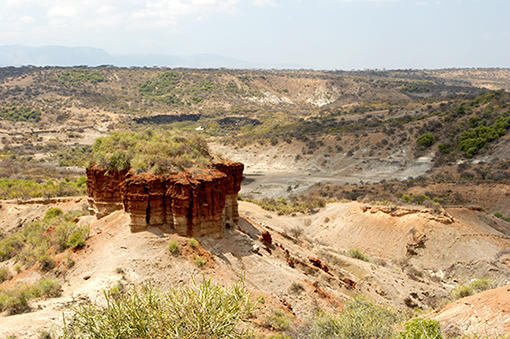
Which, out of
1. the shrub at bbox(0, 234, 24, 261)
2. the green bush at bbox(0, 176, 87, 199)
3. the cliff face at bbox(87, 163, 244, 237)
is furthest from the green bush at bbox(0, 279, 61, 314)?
the green bush at bbox(0, 176, 87, 199)

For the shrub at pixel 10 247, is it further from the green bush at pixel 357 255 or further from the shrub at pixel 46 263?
the green bush at pixel 357 255

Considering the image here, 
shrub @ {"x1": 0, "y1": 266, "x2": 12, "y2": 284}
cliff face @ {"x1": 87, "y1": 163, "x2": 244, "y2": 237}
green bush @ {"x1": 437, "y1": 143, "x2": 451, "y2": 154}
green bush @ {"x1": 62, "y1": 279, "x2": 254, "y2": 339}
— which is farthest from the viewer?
green bush @ {"x1": 437, "y1": 143, "x2": 451, "y2": 154}

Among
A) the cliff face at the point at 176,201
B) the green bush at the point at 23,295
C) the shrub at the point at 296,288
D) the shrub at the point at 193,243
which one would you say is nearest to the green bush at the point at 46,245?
the cliff face at the point at 176,201

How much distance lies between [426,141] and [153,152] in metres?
54.3

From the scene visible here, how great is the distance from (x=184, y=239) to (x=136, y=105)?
10723cm

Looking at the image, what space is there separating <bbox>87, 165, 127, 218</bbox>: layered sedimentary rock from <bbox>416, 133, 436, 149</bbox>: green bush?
53.4 m

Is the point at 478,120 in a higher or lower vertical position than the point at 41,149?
higher

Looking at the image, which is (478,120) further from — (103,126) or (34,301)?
(103,126)

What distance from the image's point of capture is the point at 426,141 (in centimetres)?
5938

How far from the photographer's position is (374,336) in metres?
9.80

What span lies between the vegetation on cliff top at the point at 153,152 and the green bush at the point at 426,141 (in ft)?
167

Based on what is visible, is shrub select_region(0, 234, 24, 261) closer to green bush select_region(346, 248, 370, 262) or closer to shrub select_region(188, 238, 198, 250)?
shrub select_region(188, 238, 198, 250)

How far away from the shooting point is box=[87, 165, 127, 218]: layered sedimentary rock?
17938mm

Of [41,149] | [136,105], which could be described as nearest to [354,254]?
[41,149]
